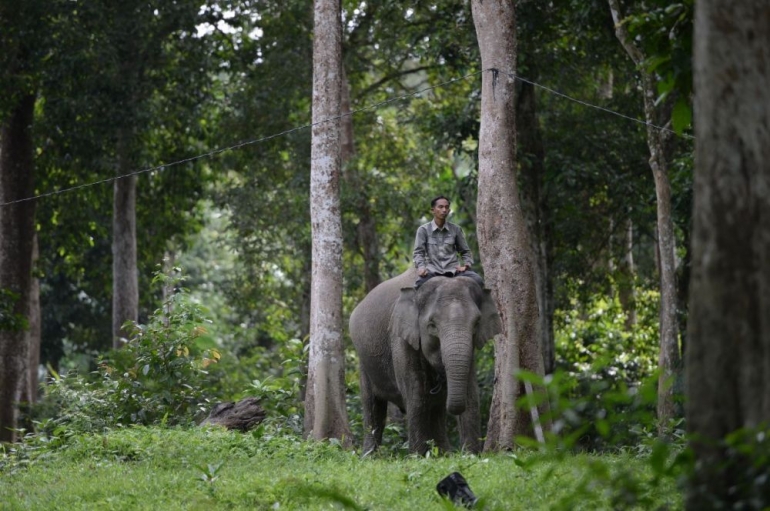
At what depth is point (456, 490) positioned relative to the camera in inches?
344

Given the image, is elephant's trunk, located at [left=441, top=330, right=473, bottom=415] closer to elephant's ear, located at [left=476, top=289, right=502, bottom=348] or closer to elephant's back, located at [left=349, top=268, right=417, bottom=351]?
elephant's ear, located at [left=476, top=289, right=502, bottom=348]

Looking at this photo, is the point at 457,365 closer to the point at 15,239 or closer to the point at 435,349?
the point at 435,349

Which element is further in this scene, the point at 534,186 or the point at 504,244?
the point at 534,186

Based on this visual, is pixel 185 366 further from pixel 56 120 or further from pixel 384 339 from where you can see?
pixel 56 120

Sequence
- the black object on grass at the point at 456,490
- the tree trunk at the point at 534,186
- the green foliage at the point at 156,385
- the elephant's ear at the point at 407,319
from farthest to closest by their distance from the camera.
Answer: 1. the tree trunk at the point at 534,186
2. the green foliage at the point at 156,385
3. the elephant's ear at the point at 407,319
4. the black object on grass at the point at 456,490

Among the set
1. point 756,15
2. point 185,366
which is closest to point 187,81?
point 185,366

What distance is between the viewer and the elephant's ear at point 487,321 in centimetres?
1291

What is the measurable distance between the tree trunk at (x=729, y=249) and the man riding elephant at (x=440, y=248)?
307 inches

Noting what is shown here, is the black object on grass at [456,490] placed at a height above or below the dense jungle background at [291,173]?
below

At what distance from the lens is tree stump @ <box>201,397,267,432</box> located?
15.3m

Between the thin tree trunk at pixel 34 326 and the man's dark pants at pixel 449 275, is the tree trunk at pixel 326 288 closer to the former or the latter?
the man's dark pants at pixel 449 275

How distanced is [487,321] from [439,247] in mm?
947

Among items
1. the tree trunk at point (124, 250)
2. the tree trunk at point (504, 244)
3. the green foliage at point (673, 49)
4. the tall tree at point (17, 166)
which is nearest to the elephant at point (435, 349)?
the tree trunk at point (504, 244)

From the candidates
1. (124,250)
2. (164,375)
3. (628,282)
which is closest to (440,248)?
(164,375)
